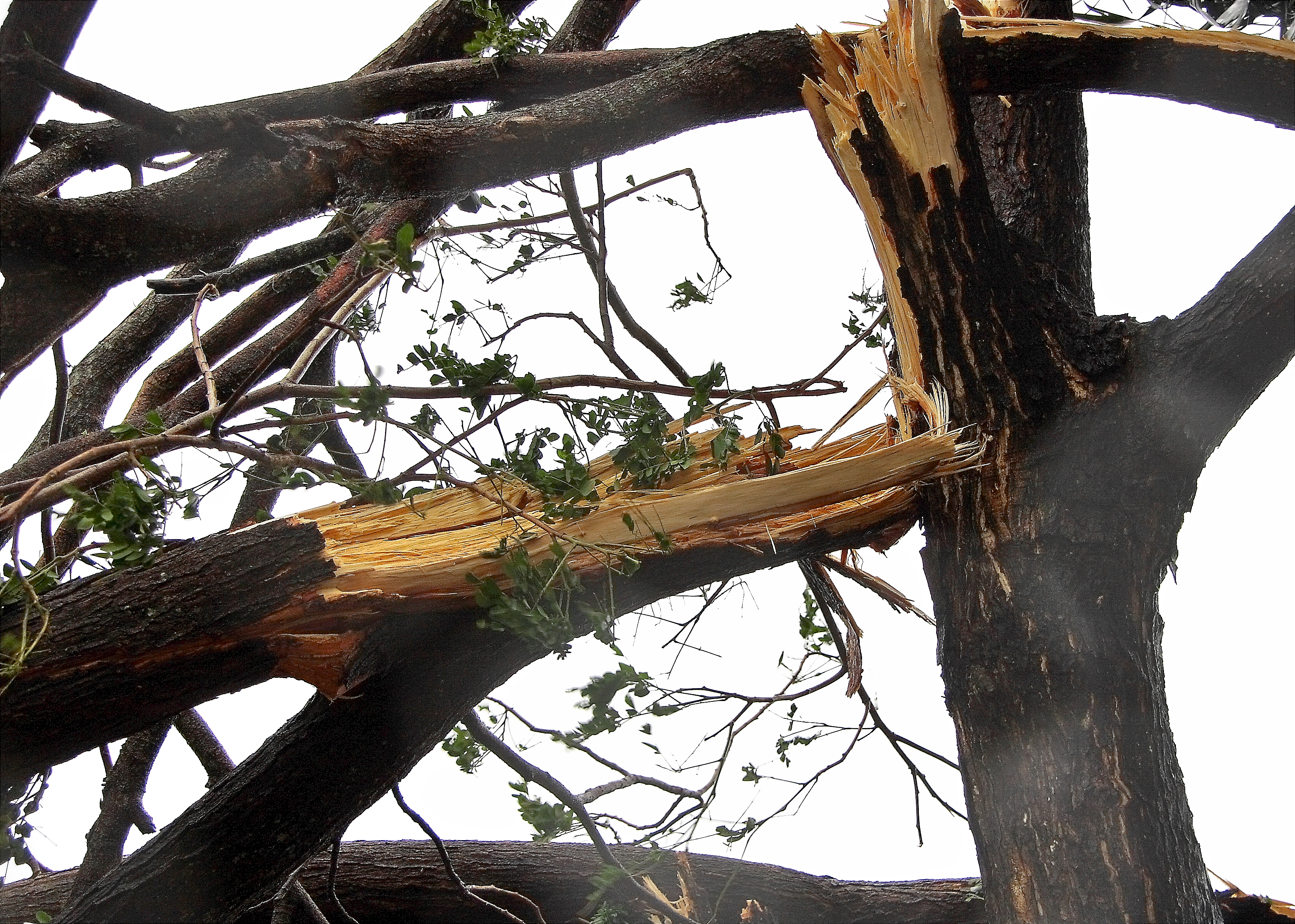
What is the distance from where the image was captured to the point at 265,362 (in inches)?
Answer: 58.9

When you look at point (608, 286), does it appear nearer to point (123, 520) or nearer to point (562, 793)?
point (562, 793)

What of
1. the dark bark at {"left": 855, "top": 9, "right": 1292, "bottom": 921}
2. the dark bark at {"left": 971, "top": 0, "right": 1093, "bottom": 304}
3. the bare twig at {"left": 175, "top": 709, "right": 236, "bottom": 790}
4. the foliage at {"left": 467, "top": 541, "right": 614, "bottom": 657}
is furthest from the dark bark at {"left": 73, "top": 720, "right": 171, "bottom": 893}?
the dark bark at {"left": 971, "top": 0, "right": 1093, "bottom": 304}

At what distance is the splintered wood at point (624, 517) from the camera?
1.46m

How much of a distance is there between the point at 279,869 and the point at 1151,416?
5.09 feet

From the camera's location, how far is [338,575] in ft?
4.71

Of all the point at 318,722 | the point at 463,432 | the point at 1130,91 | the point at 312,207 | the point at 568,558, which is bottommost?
the point at 318,722

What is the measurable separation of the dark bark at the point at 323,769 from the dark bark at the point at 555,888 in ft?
2.67

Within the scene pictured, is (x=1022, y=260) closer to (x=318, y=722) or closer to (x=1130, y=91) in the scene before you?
(x=1130, y=91)

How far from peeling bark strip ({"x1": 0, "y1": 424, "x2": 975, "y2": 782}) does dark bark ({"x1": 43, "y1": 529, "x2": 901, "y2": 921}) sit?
0.14 feet

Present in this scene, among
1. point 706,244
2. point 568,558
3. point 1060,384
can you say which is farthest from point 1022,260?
point 706,244

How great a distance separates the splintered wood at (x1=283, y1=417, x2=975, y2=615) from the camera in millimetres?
1458

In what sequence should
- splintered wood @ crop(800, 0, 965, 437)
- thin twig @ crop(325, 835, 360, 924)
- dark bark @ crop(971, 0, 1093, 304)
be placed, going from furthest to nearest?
dark bark @ crop(971, 0, 1093, 304) < thin twig @ crop(325, 835, 360, 924) < splintered wood @ crop(800, 0, 965, 437)

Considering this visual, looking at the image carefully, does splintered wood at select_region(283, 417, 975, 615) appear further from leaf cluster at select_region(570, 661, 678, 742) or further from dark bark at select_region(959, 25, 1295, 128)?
dark bark at select_region(959, 25, 1295, 128)

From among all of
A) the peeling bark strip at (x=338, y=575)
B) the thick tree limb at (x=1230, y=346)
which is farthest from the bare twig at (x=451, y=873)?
the thick tree limb at (x=1230, y=346)
